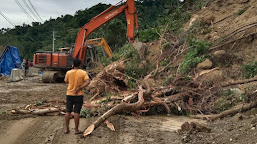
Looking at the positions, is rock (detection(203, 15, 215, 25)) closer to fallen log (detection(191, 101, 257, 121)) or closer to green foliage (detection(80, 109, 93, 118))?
fallen log (detection(191, 101, 257, 121))

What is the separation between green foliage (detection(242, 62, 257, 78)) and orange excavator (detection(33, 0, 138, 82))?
19.3ft

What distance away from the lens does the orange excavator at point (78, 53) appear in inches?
553

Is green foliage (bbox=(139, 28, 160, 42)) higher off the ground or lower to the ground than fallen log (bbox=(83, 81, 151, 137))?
higher

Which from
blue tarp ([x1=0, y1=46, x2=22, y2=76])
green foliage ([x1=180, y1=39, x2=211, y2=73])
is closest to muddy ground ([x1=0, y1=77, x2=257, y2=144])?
green foliage ([x1=180, y1=39, x2=211, y2=73])

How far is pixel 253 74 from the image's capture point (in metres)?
9.41

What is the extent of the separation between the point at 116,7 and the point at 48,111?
884cm

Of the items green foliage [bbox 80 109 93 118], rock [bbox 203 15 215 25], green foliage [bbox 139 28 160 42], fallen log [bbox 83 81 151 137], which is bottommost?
green foliage [bbox 80 109 93 118]

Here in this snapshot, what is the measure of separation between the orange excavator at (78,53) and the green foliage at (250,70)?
590 cm

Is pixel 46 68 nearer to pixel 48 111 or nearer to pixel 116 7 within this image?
pixel 116 7

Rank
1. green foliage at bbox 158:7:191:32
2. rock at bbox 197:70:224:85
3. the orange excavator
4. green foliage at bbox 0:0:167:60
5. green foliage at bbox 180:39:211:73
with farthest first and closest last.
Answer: green foliage at bbox 0:0:167:60
green foliage at bbox 158:7:191:32
the orange excavator
green foliage at bbox 180:39:211:73
rock at bbox 197:70:224:85

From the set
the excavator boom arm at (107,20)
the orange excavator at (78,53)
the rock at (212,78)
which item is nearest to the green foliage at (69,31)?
the orange excavator at (78,53)

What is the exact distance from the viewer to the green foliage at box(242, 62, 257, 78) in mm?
9414

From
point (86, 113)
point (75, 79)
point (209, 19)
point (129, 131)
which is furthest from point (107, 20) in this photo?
point (129, 131)

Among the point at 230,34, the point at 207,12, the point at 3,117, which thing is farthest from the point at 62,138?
the point at 207,12
